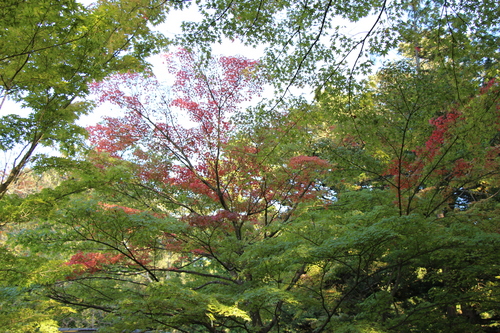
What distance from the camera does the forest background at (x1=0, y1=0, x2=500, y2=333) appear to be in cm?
380

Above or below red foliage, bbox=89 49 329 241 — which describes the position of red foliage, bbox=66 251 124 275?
below

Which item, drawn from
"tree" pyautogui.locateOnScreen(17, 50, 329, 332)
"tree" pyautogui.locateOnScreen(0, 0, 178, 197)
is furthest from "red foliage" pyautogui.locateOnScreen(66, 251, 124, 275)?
"tree" pyautogui.locateOnScreen(0, 0, 178, 197)

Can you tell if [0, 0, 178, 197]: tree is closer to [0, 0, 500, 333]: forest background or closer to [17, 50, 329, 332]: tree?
[0, 0, 500, 333]: forest background

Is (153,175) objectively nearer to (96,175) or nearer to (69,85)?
(96,175)

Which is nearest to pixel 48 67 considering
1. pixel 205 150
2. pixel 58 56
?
pixel 58 56

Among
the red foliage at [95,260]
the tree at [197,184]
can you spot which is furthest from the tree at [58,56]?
the red foliage at [95,260]

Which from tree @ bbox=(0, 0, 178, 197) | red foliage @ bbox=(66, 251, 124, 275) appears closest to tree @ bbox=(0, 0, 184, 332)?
tree @ bbox=(0, 0, 178, 197)

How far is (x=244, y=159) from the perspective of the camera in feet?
22.1

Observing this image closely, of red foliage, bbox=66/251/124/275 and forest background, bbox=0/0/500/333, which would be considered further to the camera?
red foliage, bbox=66/251/124/275

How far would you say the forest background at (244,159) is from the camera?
149 inches

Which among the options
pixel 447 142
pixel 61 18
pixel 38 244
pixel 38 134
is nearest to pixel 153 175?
pixel 38 244

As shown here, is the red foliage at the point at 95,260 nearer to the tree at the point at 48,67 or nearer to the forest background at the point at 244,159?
the forest background at the point at 244,159

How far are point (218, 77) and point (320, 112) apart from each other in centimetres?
265

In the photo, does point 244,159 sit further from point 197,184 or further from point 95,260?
point 95,260
